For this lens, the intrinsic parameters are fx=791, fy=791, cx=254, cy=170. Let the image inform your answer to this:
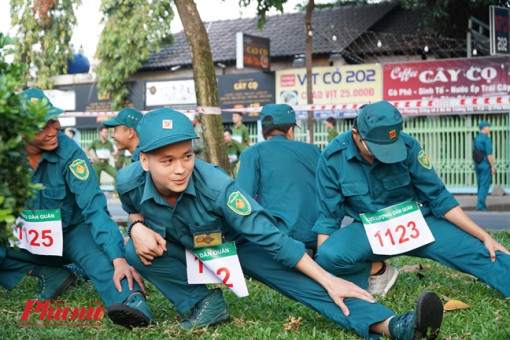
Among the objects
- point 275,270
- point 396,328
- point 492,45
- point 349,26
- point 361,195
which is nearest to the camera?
point 396,328

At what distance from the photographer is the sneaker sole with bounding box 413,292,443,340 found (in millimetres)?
3736

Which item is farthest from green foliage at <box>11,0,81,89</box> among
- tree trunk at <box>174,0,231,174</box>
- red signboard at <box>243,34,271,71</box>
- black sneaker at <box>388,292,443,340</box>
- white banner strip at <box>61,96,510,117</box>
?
black sneaker at <box>388,292,443,340</box>

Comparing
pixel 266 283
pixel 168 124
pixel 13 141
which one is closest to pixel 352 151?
pixel 266 283

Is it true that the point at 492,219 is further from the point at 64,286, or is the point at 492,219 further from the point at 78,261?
the point at 78,261

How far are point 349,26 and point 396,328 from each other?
19.8 metres

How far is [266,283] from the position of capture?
4.41 meters

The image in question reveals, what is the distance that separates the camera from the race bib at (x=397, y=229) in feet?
16.7

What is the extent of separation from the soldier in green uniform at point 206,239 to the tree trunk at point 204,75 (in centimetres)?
581

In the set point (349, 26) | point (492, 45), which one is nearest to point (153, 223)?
point (492, 45)

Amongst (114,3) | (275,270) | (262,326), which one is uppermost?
(114,3)

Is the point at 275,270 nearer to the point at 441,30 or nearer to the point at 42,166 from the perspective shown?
the point at 42,166

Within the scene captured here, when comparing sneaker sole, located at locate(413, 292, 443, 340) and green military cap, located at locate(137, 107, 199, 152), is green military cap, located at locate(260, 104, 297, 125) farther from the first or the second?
sneaker sole, located at locate(413, 292, 443, 340)

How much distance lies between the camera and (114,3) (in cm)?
2586

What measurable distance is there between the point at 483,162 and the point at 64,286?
1164cm
